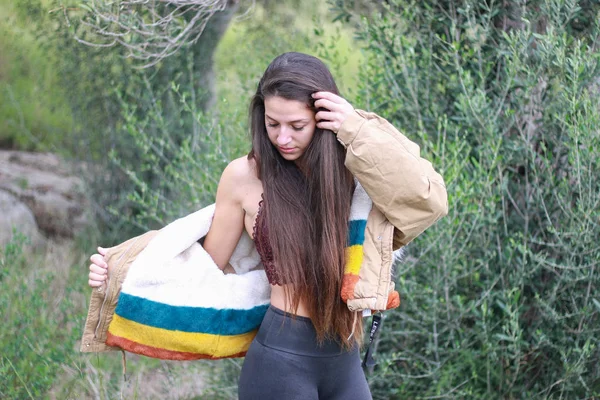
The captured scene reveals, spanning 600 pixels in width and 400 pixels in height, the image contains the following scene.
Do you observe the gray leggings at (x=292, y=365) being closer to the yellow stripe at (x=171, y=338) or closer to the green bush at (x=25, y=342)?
the yellow stripe at (x=171, y=338)

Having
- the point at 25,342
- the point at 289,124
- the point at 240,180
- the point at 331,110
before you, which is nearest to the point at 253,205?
the point at 240,180

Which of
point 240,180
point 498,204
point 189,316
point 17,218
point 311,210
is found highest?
point 240,180

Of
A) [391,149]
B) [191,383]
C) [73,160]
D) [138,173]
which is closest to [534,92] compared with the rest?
[391,149]

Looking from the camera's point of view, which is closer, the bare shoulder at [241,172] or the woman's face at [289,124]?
the woman's face at [289,124]

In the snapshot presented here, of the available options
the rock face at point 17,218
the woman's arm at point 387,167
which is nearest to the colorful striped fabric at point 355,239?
the woman's arm at point 387,167

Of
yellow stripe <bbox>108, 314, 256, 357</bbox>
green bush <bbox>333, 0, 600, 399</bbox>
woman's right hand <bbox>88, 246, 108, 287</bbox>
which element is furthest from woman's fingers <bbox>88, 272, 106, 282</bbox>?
green bush <bbox>333, 0, 600, 399</bbox>

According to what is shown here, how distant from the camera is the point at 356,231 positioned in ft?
7.95

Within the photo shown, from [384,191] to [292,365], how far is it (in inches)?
25.7

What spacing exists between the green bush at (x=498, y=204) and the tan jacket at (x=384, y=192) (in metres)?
0.96

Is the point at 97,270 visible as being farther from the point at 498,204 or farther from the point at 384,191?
the point at 498,204

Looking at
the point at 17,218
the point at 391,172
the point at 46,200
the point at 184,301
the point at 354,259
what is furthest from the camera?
the point at 46,200

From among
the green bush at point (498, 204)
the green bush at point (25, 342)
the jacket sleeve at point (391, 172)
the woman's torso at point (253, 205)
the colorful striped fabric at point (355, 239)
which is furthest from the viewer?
A: the green bush at point (25, 342)

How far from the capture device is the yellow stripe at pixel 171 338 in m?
2.66

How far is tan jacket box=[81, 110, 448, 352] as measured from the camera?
2271mm
